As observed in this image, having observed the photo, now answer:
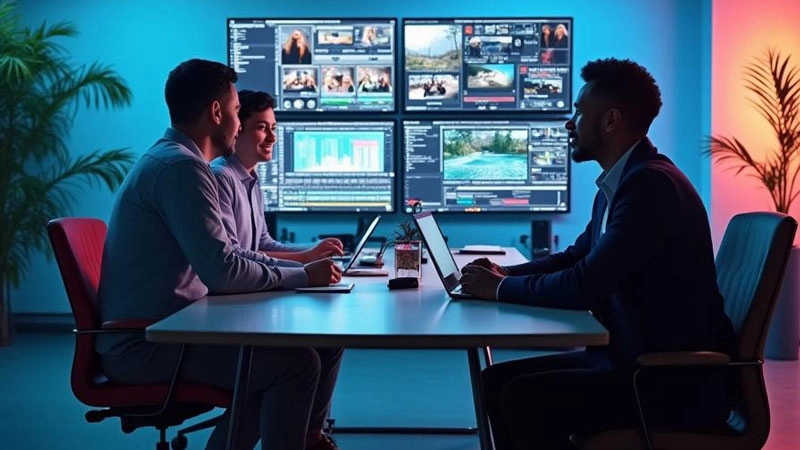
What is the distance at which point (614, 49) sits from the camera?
604 cm

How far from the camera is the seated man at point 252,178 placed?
3.60 metres

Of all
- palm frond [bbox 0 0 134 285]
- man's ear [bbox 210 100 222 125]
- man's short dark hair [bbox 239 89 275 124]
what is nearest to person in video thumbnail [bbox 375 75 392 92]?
palm frond [bbox 0 0 134 285]

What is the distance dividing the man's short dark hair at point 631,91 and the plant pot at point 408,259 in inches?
36.1

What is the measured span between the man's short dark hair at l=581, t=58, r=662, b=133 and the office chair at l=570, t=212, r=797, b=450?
1.39ft

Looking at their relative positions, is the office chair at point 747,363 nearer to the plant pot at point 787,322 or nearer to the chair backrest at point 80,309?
the chair backrest at point 80,309

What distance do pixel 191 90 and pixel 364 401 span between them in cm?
217

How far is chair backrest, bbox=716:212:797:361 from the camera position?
216 centimetres

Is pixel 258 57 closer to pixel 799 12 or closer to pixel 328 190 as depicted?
pixel 328 190

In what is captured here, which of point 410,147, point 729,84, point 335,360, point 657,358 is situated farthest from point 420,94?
point 657,358

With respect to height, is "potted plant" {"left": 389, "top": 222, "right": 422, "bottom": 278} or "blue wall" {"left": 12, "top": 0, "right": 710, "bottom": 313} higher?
"blue wall" {"left": 12, "top": 0, "right": 710, "bottom": 313}

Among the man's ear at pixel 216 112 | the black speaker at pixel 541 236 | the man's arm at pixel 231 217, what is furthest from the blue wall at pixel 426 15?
the man's ear at pixel 216 112

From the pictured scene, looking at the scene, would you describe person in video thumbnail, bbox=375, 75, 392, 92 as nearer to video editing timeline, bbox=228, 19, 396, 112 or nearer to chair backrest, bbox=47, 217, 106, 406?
video editing timeline, bbox=228, 19, 396, 112

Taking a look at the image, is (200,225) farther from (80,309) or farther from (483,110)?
(483,110)

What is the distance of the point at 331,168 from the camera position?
19.5 ft
